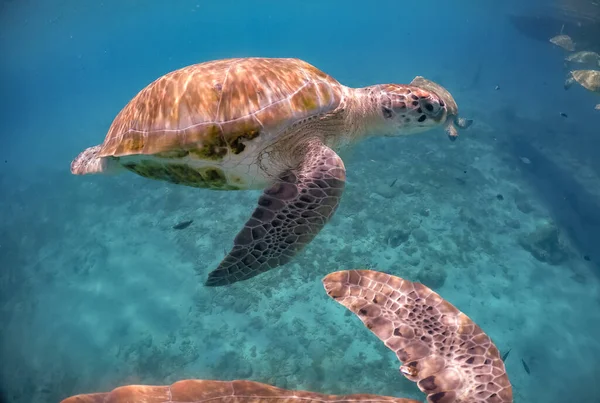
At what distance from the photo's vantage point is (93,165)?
4418 millimetres

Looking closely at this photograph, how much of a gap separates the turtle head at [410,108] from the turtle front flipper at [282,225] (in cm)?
123

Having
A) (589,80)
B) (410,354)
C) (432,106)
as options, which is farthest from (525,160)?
(410,354)

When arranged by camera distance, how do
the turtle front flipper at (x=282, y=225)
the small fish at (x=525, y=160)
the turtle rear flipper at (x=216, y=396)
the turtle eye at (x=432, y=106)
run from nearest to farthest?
the turtle rear flipper at (x=216, y=396)
the turtle front flipper at (x=282, y=225)
the turtle eye at (x=432, y=106)
the small fish at (x=525, y=160)

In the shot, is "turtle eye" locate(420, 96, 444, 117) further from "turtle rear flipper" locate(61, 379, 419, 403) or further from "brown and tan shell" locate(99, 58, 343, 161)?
"turtle rear flipper" locate(61, 379, 419, 403)

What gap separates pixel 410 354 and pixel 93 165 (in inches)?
166

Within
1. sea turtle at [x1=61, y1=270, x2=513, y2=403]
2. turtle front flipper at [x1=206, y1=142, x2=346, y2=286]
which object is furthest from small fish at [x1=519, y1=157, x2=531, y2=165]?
sea turtle at [x1=61, y1=270, x2=513, y2=403]

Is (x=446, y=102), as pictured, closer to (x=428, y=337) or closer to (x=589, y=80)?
(x=428, y=337)

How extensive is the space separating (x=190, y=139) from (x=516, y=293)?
7.67 m

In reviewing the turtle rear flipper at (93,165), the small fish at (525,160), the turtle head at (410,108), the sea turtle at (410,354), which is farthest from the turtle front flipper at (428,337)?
the small fish at (525,160)

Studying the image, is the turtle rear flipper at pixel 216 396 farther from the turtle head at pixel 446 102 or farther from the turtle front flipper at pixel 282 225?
the turtle head at pixel 446 102

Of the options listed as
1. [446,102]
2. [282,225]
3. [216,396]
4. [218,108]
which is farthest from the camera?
[446,102]

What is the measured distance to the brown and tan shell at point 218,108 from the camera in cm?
301

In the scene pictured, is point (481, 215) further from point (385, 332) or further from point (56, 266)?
point (56, 266)

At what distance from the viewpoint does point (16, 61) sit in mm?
56438
